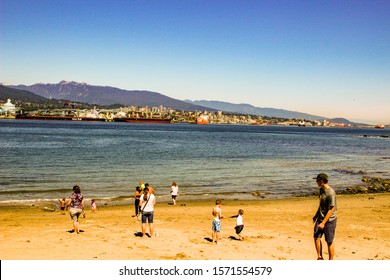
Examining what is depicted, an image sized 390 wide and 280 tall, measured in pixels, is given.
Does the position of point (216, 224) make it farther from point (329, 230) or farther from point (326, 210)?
point (326, 210)

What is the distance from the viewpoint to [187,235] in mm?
14430

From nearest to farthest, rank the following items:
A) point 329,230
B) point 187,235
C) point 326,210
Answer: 1. point 326,210
2. point 329,230
3. point 187,235

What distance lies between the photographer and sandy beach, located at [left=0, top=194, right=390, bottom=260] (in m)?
11.7

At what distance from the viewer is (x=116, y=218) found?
1827cm

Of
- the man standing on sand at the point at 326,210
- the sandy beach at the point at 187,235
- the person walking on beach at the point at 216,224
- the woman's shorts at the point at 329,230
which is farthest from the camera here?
the person walking on beach at the point at 216,224

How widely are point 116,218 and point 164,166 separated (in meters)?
27.5

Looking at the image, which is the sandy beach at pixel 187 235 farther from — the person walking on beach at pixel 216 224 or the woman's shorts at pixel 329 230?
the woman's shorts at pixel 329 230

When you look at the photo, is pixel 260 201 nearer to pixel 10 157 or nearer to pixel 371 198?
pixel 371 198

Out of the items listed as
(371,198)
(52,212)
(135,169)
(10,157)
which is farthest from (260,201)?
(10,157)

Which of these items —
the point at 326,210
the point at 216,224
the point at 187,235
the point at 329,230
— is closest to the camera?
the point at 326,210

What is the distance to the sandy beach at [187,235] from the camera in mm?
11719

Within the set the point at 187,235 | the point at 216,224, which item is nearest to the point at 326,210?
the point at 216,224

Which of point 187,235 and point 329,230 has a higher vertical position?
point 329,230

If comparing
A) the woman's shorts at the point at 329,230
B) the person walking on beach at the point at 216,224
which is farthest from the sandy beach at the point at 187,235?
the woman's shorts at the point at 329,230
